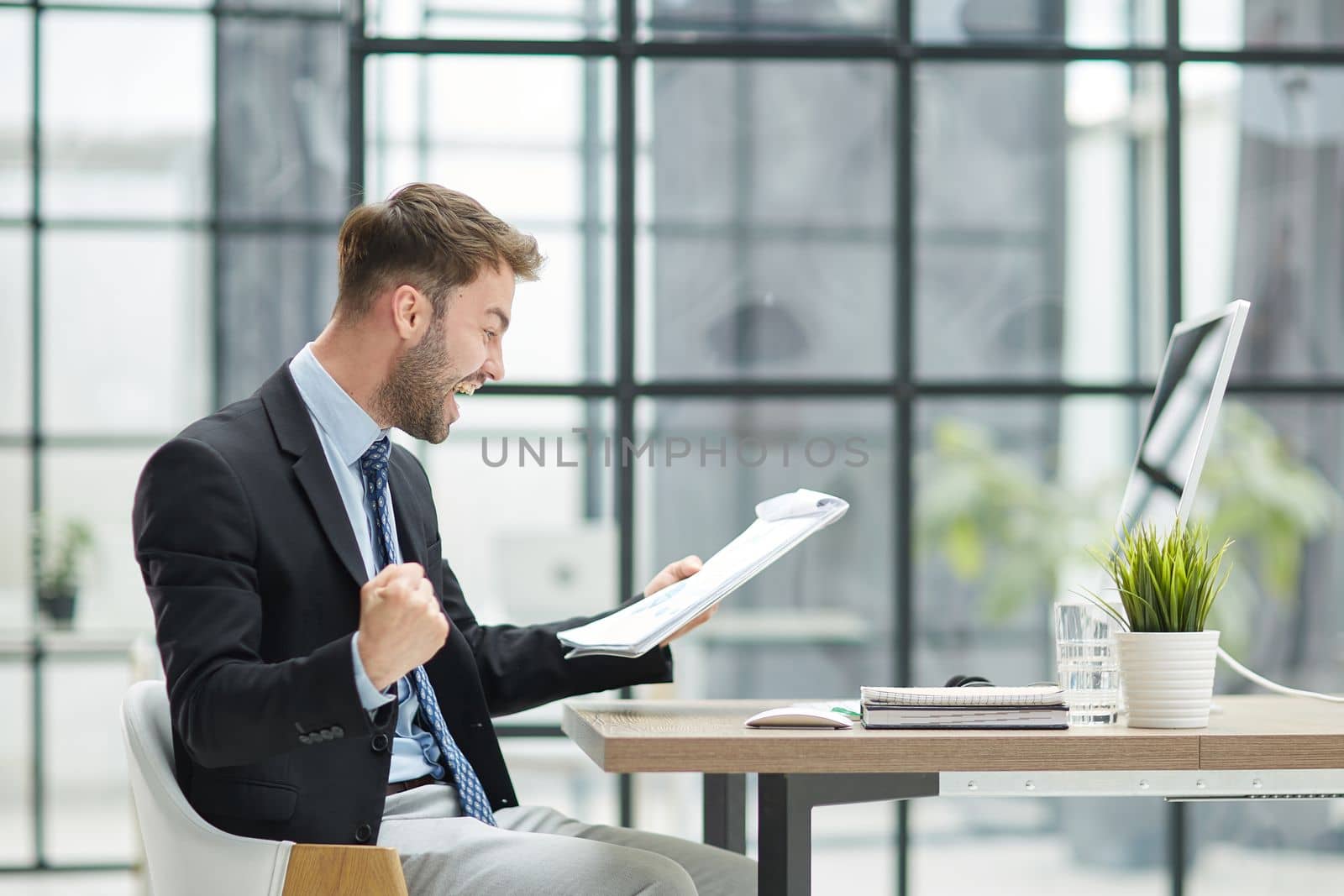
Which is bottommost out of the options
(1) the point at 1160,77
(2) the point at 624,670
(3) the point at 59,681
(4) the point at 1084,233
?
(3) the point at 59,681

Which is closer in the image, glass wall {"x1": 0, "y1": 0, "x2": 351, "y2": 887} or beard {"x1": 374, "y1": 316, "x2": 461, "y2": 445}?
beard {"x1": 374, "y1": 316, "x2": 461, "y2": 445}

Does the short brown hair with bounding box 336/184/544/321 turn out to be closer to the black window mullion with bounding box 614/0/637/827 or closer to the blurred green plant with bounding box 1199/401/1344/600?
the black window mullion with bounding box 614/0/637/827

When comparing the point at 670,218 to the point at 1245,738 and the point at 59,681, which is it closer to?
the point at 1245,738

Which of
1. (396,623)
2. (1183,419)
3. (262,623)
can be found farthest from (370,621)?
(1183,419)

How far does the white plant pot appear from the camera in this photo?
1.61 m

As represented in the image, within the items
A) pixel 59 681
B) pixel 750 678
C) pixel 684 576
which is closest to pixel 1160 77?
pixel 750 678

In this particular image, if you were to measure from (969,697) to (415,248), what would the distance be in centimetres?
92

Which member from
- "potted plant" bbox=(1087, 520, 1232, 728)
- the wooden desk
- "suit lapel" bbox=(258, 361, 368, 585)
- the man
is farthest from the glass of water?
"suit lapel" bbox=(258, 361, 368, 585)

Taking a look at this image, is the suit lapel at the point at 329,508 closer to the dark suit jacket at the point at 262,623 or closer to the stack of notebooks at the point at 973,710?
the dark suit jacket at the point at 262,623

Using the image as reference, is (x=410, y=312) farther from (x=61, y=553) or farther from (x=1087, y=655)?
(x=61, y=553)

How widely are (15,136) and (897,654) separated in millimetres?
3323

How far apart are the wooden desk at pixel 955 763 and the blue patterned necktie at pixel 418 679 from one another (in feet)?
1.10

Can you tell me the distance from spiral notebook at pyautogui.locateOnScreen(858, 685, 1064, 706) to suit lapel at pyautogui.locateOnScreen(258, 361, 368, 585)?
25.8 inches

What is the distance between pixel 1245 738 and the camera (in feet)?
4.92
